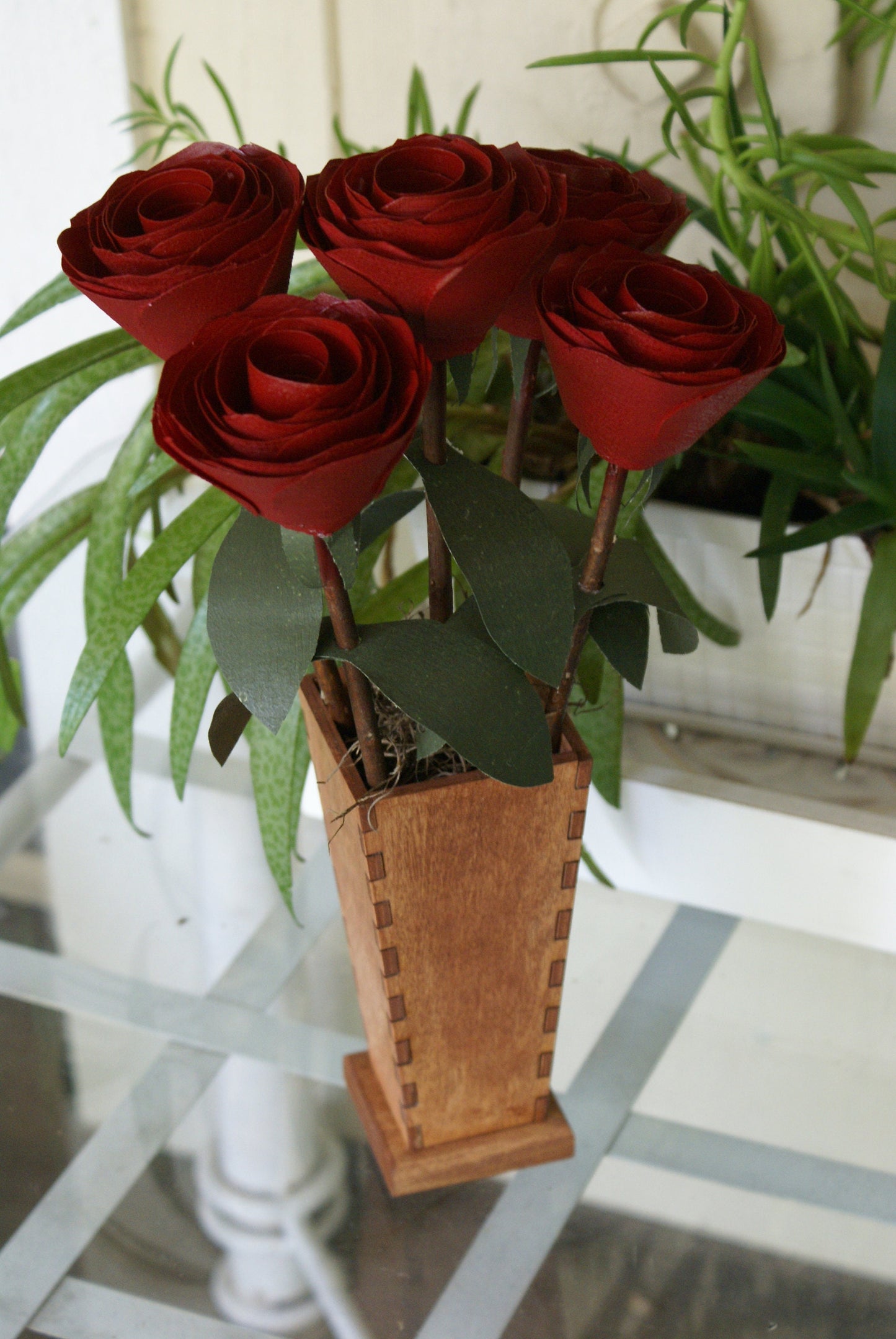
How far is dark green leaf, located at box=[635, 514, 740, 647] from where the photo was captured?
0.65 meters

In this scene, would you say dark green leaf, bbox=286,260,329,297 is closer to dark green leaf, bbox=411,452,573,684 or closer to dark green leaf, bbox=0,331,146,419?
dark green leaf, bbox=0,331,146,419

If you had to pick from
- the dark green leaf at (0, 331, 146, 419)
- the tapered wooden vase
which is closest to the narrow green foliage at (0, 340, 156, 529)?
the dark green leaf at (0, 331, 146, 419)

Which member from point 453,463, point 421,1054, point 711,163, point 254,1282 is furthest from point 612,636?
point 711,163

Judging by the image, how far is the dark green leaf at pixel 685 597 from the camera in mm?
646

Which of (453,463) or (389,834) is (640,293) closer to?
(453,463)

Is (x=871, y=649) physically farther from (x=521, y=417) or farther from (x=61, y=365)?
(x=61, y=365)

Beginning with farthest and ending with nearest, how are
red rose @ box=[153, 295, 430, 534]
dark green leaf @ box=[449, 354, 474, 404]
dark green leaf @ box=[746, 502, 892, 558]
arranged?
dark green leaf @ box=[746, 502, 892, 558]
dark green leaf @ box=[449, 354, 474, 404]
red rose @ box=[153, 295, 430, 534]

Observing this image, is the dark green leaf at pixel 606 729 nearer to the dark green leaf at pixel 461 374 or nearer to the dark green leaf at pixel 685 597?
the dark green leaf at pixel 685 597

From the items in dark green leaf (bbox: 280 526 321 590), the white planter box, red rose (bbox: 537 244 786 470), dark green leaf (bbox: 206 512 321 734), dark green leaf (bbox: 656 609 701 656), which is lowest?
the white planter box

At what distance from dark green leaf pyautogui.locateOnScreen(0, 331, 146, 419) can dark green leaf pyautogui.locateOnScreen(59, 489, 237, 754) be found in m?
0.09

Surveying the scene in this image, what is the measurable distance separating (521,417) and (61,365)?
0.25 meters

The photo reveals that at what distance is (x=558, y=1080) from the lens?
2.05 ft

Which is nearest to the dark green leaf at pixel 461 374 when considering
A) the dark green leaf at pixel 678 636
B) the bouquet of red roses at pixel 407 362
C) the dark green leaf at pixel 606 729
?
the bouquet of red roses at pixel 407 362

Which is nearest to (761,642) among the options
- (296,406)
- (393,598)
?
(393,598)
